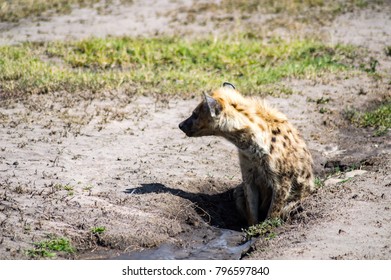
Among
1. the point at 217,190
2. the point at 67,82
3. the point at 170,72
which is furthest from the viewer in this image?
the point at 170,72

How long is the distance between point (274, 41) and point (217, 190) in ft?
20.8

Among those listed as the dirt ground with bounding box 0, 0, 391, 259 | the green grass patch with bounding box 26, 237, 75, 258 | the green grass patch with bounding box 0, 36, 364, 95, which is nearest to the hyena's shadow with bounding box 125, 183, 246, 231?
the dirt ground with bounding box 0, 0, 391, 259

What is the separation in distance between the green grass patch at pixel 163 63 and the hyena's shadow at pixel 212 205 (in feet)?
9.47

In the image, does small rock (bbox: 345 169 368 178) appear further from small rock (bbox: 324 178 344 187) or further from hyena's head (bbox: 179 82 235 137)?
hyena's head (bbox: 179 82 235 137)

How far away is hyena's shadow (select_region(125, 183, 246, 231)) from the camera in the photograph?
6977 millimetres

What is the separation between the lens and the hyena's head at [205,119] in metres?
6.66

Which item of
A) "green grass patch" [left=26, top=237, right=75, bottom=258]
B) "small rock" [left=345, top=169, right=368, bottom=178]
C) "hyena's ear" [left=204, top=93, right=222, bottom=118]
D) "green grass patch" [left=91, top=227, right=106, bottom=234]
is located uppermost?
"hyena's ear" [left=204, top=93, right=222, bottom=118]

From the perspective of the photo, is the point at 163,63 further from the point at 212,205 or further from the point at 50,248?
the point at 50,248

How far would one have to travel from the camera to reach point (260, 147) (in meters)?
6.68

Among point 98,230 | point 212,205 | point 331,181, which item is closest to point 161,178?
point 212,205

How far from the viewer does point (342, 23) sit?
14680 mm

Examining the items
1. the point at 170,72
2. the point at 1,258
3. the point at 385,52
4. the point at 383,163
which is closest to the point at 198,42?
the point at 170,72

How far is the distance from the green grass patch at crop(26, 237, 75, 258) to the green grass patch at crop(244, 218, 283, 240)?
1.49 metres

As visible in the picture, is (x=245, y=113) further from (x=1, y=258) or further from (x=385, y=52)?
(x=385, y=52)
